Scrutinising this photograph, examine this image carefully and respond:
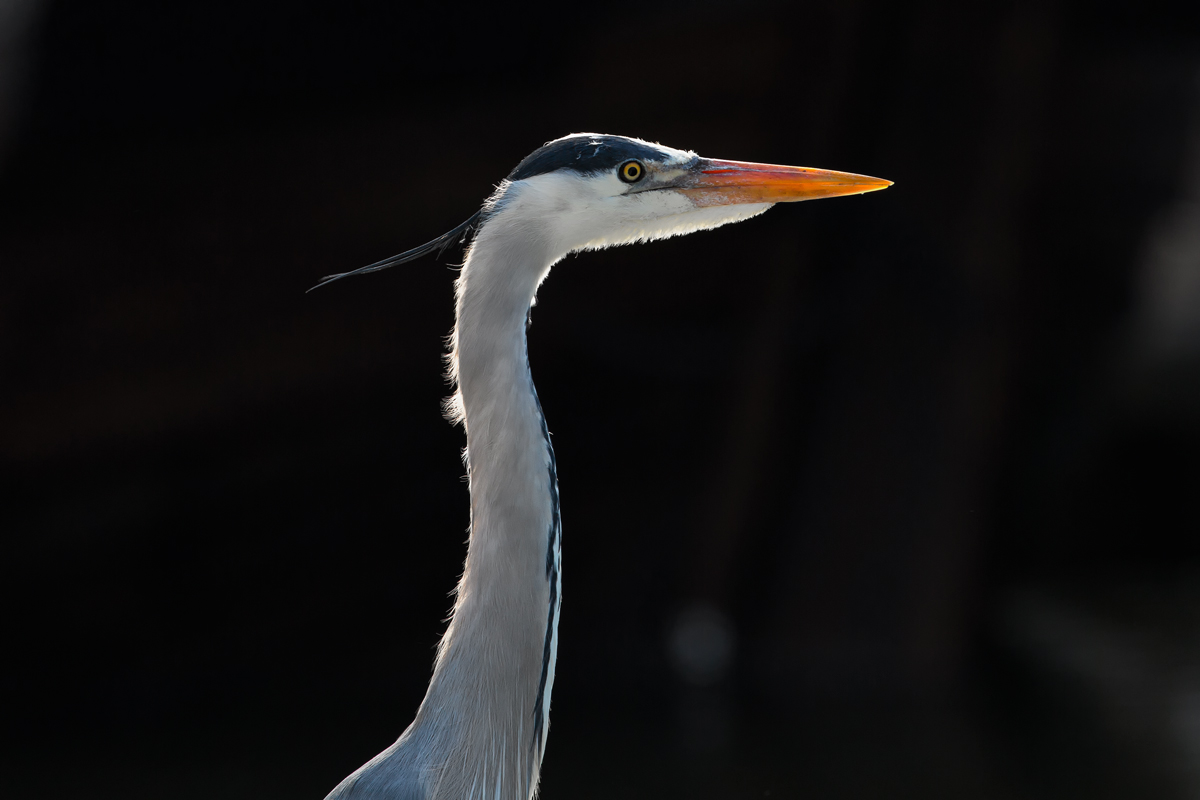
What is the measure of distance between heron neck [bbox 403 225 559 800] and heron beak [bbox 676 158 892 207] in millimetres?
328

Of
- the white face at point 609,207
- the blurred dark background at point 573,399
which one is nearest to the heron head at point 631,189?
the white face at point 609,207

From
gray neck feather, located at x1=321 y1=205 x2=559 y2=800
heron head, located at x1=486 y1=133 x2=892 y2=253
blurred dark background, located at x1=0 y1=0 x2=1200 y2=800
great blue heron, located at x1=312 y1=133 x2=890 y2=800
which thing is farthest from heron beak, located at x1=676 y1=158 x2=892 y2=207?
blurred dark background, located at x1=0 y1=0 x2=1200 y2=800

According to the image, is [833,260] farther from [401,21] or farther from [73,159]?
[73,159]

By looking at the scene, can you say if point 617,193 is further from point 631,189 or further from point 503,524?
point 503,524

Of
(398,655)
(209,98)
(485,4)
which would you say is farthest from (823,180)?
(398,655)

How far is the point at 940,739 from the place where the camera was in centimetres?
387

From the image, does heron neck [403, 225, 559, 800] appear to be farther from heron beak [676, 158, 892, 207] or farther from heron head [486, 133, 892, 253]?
heron beak [676, 158, 892, 207]

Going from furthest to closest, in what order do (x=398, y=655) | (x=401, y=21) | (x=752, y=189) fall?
1. (x=398, y=655)
2. (x=401, y=21)
3. (x=752, y=189)

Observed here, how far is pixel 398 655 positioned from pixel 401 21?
7.88 ft

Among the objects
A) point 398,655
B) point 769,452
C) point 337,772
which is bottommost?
point 398,655

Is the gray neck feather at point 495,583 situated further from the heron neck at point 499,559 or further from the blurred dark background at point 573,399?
the blurred dark background at point 573,399

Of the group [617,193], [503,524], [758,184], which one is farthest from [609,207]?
[503,524]

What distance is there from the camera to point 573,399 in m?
4.77

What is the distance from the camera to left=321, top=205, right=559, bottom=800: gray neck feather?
1711 millimetres
